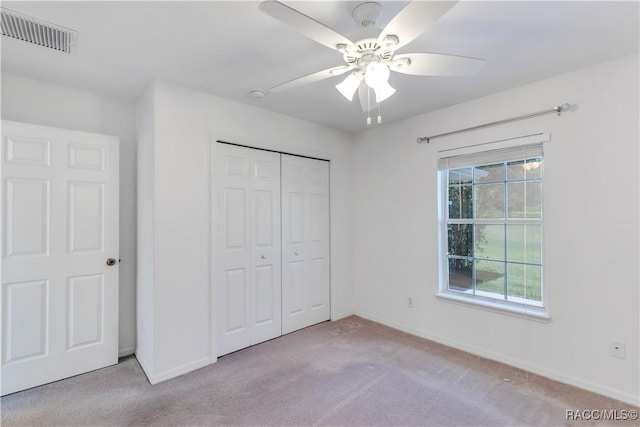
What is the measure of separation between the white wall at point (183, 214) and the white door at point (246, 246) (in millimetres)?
131

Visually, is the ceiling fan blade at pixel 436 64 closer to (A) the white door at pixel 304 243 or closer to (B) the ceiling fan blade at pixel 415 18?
(B) the ceiling fan blade at pixel 415 18

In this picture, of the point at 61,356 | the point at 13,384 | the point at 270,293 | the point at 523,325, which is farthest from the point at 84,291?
the point at 523,325

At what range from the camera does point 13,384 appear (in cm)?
222

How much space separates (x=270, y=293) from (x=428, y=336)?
67.1 inches

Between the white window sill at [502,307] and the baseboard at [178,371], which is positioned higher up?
the white window sill at [502,307]

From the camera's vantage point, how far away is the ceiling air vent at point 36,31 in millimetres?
1694

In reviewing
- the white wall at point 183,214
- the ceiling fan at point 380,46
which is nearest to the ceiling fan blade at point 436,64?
the ceiling fan at point 380,46

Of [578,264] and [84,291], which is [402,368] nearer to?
[578,264]

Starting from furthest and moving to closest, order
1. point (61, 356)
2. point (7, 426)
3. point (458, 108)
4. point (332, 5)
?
point (458, 108), point (61, 356), point (7, 426), point (332, 5)

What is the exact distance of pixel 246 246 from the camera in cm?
303

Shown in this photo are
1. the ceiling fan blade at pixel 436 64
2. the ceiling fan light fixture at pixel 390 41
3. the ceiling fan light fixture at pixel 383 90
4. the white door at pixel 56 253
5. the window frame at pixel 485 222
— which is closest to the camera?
the ceiling fan light fixture at pixel 390 41

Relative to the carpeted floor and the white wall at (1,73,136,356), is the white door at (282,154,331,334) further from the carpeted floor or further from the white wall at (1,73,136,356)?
the white wall at (1,73,136,356)

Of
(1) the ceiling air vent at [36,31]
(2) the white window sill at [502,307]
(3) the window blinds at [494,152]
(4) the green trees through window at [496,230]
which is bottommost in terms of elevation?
(2) the white window sill at [502,307]

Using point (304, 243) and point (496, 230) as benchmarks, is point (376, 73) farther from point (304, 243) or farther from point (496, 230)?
point (304, 243)
